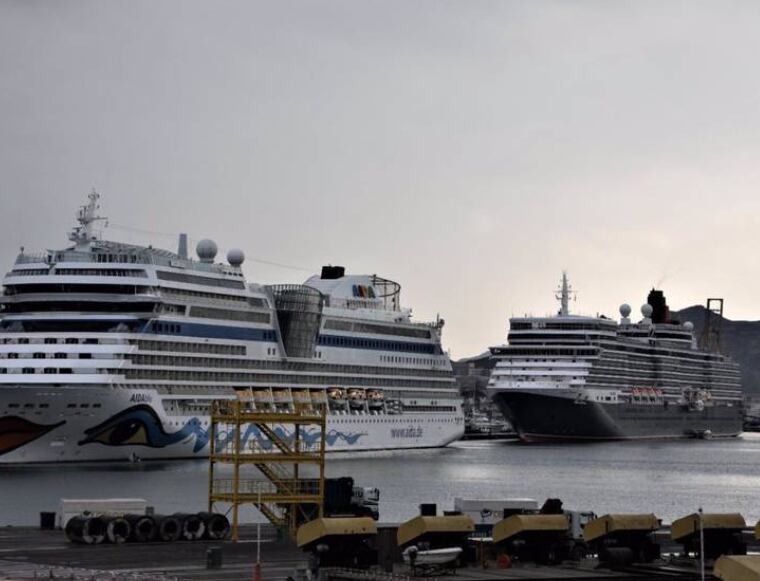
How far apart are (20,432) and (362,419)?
34324 millimetres

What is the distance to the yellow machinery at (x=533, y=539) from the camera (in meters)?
40.1

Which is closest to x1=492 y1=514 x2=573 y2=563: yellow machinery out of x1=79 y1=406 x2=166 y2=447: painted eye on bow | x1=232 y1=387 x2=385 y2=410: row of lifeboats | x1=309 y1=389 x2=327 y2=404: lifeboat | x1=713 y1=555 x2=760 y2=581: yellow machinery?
x1=713 y1=555 x2=760 y2=581: yellow machinery

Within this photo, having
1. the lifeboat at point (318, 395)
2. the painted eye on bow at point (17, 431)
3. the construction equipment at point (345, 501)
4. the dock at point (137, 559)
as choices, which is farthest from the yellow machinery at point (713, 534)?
the lifeboat at point (318, 395)

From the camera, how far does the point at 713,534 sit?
41.8 meters

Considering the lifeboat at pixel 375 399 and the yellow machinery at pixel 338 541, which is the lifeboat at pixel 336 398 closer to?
the lifeboat at pixel 375 399

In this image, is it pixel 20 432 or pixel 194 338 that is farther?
pixel 194 338

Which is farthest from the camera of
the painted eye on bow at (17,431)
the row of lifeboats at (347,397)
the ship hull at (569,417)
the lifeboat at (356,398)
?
the ship hull at (569,417)

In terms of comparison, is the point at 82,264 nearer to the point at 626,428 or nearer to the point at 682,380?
the point at 626,428

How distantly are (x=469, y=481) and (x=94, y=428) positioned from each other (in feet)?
75.2

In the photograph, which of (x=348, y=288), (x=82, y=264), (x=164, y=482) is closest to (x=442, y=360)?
(x=348, y=288)

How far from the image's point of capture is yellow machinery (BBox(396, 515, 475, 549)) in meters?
39.2

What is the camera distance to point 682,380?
620ft

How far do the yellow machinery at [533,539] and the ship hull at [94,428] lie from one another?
5149 cm

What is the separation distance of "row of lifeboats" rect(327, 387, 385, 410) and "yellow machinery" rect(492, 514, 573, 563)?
7804 centimetres
